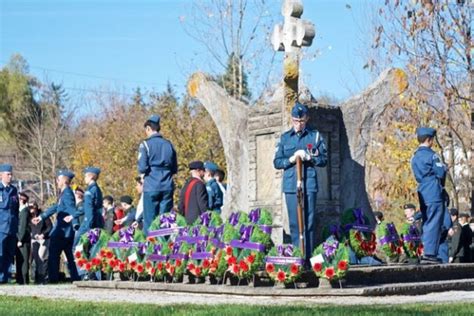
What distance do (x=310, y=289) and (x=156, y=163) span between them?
13.2 ft

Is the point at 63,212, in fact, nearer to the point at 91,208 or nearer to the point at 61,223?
the point at 61,223

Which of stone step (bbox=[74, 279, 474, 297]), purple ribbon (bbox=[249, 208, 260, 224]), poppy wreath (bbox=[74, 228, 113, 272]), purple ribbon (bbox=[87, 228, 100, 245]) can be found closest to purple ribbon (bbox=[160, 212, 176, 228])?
stone step (bbox=[74, 279, 474, 297])

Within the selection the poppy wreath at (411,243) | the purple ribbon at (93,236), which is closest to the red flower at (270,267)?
the poppy wreath at (411,243)

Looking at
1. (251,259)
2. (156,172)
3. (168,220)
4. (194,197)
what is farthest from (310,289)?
(156,172)

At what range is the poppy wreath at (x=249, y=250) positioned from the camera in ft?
41.9

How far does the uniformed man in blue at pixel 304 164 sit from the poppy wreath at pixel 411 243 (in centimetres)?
324

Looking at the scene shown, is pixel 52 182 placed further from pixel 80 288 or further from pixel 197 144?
pixel 80 288

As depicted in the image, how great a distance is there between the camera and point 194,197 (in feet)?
51.5

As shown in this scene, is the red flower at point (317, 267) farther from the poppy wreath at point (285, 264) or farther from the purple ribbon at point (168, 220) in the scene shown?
the purple ribbon at point (168, 220)

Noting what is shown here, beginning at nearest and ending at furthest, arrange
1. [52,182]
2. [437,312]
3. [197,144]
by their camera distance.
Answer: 1. [437,312]
2. [197,144]
3. [52,182]

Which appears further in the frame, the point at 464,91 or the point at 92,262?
the point at 464,91

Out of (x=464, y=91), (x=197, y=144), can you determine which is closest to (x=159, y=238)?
(x=464, y=91)

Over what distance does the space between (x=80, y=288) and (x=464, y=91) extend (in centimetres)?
1287

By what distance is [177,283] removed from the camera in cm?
1396
